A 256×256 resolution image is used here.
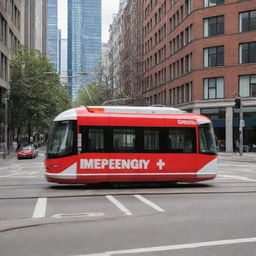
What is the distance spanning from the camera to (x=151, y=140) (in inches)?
627

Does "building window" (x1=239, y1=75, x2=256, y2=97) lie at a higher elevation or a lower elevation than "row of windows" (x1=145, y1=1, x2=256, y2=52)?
lower

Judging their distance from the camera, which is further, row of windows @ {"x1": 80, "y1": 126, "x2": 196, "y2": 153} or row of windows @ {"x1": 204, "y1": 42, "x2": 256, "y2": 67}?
row of windows @ {"x1": 204, "y1": 42, "x2": 256, "y2": 67}

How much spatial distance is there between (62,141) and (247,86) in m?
37.3

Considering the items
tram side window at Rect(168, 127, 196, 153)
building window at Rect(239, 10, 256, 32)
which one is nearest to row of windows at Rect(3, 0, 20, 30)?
building window at Rect(239, 10, 256, 32)

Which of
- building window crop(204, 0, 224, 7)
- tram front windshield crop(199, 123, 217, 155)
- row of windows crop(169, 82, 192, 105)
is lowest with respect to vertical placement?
tram front windshield crop(199, 123, 217, 155)

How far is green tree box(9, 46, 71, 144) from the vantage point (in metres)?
56.9

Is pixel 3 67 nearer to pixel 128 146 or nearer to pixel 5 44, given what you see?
pixel 5 44

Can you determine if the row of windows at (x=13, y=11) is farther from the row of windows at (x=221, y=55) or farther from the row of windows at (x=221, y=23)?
the row of windows at (x=221, y=55)

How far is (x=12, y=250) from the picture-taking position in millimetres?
6641

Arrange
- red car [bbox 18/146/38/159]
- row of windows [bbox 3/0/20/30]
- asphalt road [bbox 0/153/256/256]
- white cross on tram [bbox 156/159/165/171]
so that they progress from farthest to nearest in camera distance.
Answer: row of windows [bbox 3/0/20/30] → red car [bbox 18/146/38/159] → white cross on tram [bbox 156/159/165/171] → asphalt road [bbox 0/153/256/256]

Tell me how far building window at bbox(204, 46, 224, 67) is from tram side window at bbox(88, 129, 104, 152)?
123ft

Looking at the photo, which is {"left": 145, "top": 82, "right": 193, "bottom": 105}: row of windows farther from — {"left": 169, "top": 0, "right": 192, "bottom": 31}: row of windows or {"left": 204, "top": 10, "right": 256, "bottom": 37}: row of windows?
{"left": 169, "top": 0, "right": 192, "bottom": 31}: row of windows

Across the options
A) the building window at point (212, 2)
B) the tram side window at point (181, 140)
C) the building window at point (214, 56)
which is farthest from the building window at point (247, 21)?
the tram side window at point (181, 140)

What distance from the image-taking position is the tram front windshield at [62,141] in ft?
49.7
